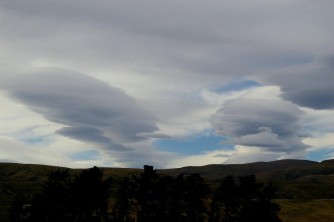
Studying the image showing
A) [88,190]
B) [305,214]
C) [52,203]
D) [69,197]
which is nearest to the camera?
[52,203]

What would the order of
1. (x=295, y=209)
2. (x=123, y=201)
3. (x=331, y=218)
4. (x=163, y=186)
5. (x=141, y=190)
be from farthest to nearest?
(x=295, y=209) < (x=331, y=218) < (x=123, y=201) < (x=163, y=186) < (x=141, y=190)

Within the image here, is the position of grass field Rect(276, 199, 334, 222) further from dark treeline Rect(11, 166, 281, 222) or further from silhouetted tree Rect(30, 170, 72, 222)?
silhouetted tree Rect(30, 170, 72, 222)

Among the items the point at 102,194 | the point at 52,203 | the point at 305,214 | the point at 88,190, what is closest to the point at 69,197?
the point at 52,203

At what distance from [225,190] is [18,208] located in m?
56.6

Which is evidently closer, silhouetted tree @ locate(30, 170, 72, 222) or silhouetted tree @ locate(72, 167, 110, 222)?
silhouetted tree @ locate(30, 170, 72, 222)

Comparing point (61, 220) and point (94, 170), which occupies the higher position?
point (94, 170)

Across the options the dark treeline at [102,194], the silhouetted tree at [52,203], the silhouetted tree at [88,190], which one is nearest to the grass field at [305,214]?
the dark treeline at [102,194]

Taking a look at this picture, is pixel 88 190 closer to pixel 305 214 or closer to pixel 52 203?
pixel 52 203

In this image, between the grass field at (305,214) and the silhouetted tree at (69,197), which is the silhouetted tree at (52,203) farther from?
the grass field at (305,214)

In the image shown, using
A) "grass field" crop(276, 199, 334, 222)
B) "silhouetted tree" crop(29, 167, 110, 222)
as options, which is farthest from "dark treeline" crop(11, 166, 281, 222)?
"grass field" crop(276, 199, 334, 222)

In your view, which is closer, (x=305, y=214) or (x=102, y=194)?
(x=102, y=194)

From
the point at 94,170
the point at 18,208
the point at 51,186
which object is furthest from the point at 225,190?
the point at 18,208

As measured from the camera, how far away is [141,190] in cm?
9994

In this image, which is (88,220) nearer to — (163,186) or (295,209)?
(163,186)
